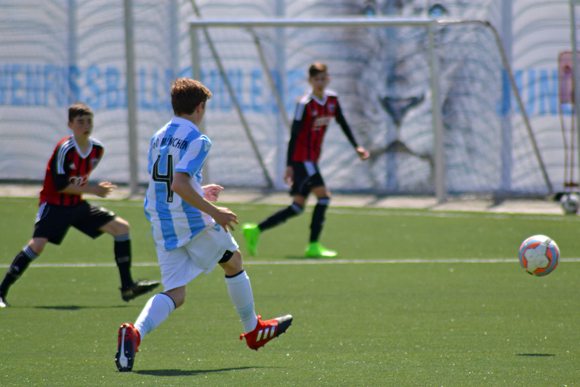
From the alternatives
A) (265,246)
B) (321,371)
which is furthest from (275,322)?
(265,246)

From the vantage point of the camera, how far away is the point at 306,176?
7465mm

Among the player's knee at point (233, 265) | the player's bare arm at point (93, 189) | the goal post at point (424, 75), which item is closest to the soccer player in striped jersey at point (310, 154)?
the player's bare arm at point (93, 189)

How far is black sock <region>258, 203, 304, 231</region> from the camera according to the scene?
7578 millimetres

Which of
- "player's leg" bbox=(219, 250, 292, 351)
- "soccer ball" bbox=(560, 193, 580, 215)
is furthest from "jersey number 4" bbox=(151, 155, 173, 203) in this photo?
"soccer ball" bbox=(560, 193, 580, 215)

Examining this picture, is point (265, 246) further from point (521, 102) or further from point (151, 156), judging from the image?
point (521, 102)

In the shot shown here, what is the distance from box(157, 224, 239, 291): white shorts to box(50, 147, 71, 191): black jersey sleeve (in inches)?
72.6

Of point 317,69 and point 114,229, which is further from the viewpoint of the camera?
point 317,69

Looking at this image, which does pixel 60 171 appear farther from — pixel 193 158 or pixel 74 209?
pixel 193 158

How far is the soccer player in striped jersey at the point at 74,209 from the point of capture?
5344mm

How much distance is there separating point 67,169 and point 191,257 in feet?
6.56

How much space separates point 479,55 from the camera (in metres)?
12.0

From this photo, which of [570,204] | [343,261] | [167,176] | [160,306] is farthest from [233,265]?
[570,204]

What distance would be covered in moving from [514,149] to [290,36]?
13.7ft

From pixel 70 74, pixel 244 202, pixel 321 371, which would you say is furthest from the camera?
pixel 70 74
